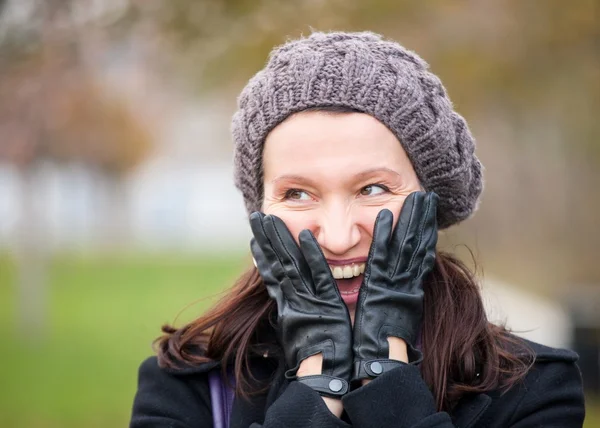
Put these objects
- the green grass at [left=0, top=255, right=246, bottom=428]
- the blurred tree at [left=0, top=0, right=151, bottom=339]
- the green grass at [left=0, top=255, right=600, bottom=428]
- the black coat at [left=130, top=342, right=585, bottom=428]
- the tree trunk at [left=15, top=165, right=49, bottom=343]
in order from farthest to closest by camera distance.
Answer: the tree trunk at [left=15, top=165, right=49, bottom=343] < the green grass at [left=0, top=255, right=246, bottom=428] < the green grass at [left=0, top=255, right=600, bottom=428] < the blurred tree at [left=0, top=0, right=151, bottom=339] < the black coat at [left=130, top=342, right=585, bottom=428]

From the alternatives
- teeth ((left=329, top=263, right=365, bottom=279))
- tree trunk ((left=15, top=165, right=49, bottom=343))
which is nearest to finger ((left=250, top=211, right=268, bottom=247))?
teeth ((left=329, top=263, right=365, bottom=279))

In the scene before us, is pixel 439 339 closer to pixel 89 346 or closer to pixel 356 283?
pixel 356 283

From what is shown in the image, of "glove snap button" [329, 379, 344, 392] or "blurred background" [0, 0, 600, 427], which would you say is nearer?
"glove snap button" [329, 379, 344, 392]

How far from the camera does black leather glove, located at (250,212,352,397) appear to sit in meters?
2.59

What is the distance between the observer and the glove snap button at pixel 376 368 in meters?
2.56

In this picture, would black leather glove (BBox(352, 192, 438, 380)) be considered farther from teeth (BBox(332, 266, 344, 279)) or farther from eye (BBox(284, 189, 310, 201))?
eye (BBox(284, 189, 310, 201))

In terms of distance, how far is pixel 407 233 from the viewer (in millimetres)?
2684

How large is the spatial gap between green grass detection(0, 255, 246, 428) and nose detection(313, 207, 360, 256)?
0.57 meters

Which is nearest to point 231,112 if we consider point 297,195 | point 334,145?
point 297,195

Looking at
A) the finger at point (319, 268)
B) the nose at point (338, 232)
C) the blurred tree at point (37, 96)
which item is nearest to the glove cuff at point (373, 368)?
the finger at point (319, 268)

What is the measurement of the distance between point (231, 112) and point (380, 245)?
35.3ft

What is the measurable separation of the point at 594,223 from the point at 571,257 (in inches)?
50.4

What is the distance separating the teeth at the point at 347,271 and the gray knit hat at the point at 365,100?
1.23ft

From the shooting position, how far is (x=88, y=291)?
19547 mm
